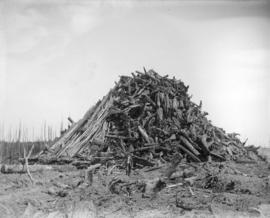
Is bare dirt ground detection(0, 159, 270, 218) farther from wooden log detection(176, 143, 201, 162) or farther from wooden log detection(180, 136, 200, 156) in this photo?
wooden log detection(180, 136, 200, 156)

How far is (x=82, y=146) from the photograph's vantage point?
39.1 ft

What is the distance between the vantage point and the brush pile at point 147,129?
1101 cm

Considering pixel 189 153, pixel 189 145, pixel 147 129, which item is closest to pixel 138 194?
pixel 189 153

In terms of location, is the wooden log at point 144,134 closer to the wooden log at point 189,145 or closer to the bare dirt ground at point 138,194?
the wooden log at point 189,145

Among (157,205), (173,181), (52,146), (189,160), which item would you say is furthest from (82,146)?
(157,205)

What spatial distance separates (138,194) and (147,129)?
13.6 feet

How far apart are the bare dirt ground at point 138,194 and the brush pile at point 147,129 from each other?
1.09 metres

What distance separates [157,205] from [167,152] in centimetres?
413

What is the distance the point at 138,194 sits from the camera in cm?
768

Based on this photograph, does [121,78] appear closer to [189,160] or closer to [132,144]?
[132,144]

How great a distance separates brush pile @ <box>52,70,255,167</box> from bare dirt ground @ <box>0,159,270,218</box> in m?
1.09

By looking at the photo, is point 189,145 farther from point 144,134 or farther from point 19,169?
point 19,169

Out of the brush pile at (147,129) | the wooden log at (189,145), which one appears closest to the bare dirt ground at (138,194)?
the wooden log at (189,145)

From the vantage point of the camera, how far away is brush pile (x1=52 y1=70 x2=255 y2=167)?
36.1 ft
